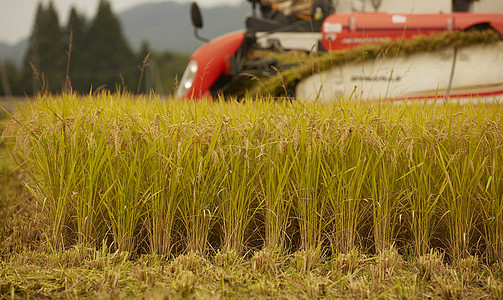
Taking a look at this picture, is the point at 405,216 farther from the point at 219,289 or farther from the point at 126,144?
the point at 126,144

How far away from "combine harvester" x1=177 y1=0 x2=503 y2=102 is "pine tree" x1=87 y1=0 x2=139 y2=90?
3961 centimetres

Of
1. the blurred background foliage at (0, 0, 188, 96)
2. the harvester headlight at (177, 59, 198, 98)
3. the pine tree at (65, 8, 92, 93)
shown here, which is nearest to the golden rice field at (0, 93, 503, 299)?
the harvester headlight at (177, 59, 198, 98)

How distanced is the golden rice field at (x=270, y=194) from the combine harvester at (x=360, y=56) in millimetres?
1530

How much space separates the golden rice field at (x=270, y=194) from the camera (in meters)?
1.96

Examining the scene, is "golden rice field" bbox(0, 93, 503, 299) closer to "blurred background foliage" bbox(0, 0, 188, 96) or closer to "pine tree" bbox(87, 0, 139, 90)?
"blurred background foliage" bbox(0, 0, 188, 96)

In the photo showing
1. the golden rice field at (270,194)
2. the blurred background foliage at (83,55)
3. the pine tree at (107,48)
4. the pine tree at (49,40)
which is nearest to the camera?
the golden rice field at (270,194)

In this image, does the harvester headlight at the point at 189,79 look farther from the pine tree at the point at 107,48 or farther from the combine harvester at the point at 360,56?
the pine tree at the point at 107,48

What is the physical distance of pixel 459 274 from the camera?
76.5 inches

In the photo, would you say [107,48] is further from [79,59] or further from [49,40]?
[49,40]

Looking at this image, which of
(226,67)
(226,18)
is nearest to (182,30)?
(226,18)

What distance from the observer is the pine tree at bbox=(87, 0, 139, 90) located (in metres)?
43.5

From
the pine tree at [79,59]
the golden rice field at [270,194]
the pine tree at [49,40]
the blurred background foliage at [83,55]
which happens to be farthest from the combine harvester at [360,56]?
the pine tree at [49,40]

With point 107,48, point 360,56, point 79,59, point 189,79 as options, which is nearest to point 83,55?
point 79,59

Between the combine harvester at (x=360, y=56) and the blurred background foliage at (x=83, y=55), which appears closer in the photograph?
the combine harvester at (x=360, y=56)
